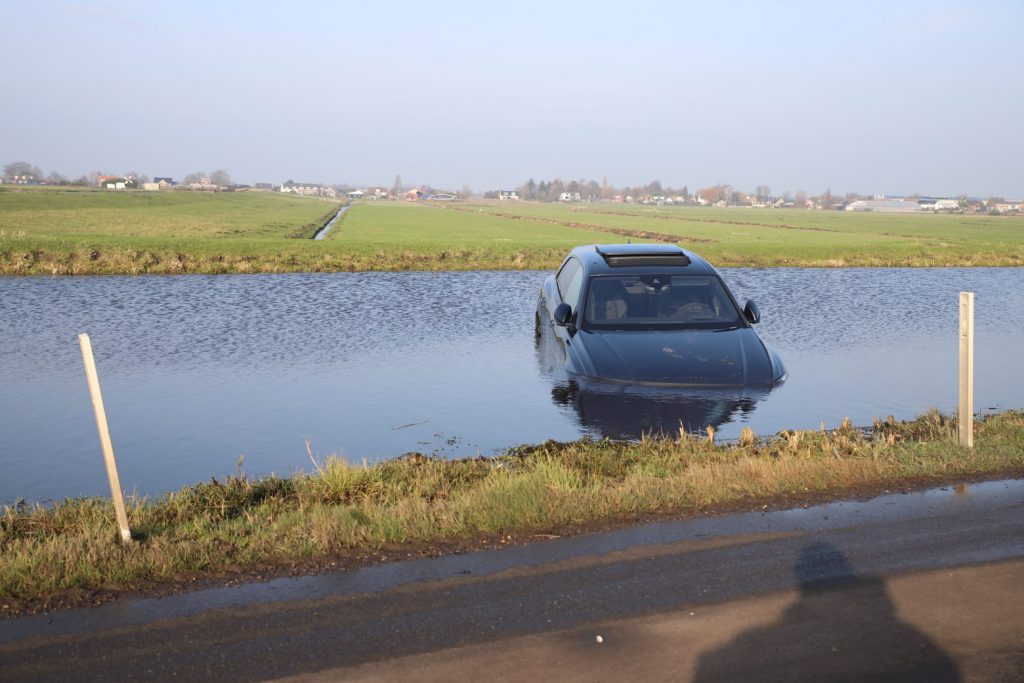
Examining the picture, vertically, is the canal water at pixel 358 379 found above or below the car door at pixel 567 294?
below

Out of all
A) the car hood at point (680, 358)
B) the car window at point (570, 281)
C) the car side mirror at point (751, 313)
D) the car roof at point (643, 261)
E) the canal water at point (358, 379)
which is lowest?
the canal water at point (358, 379)

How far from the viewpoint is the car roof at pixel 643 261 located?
1145 cm

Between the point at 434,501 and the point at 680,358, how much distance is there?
412 cm

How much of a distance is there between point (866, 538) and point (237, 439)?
18.8 feet

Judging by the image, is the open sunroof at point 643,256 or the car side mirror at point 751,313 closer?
the car side mirror at point 751,313

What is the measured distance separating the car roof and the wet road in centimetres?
605

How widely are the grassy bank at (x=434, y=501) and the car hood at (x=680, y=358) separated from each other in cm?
138

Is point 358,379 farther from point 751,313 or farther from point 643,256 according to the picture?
point 751,313

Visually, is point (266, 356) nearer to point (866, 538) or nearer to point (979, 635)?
point (866, 538)

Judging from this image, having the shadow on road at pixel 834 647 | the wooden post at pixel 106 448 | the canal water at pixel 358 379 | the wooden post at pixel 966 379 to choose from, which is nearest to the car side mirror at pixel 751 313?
the canal water at pixel 358 379

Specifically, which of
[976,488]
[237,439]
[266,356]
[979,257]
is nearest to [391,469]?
[237,439]

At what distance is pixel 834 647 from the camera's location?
4.17m

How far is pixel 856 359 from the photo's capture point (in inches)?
545

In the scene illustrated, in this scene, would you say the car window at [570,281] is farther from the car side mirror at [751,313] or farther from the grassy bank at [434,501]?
the grassy bank at [434,501]
